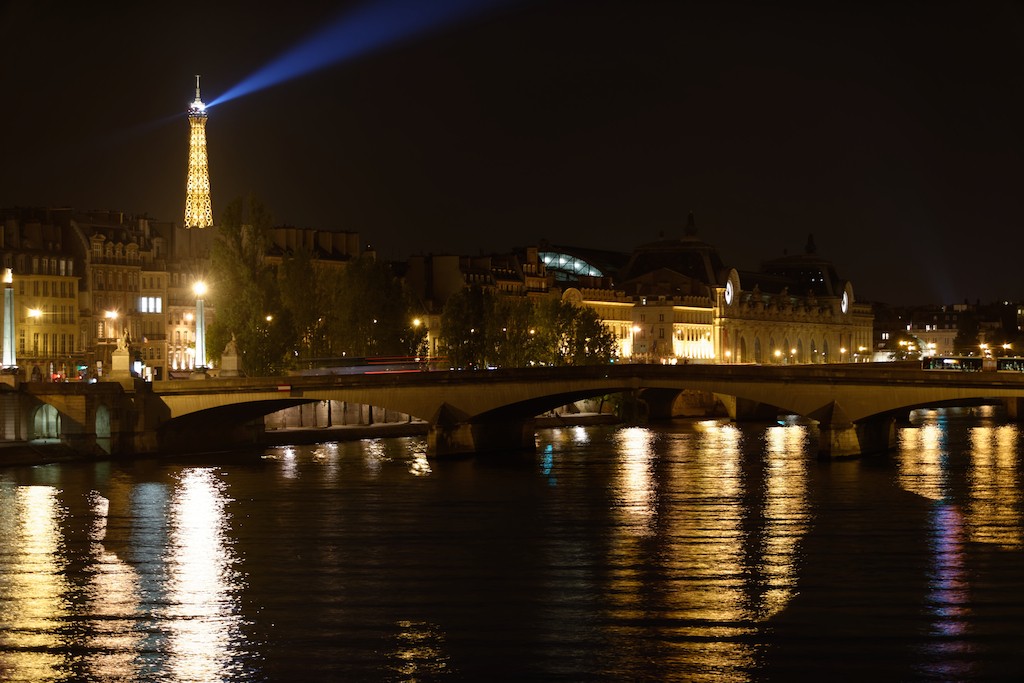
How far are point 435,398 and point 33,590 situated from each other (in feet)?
130

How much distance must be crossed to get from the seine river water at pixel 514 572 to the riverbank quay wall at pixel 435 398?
4851 millimetres

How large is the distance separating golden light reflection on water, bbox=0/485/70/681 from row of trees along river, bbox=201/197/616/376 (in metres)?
32.5

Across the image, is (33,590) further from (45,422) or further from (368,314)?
(368,314)

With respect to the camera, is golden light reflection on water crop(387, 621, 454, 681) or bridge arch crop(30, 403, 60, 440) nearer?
golden light reflection on water crop(387, 621, 454, 681)

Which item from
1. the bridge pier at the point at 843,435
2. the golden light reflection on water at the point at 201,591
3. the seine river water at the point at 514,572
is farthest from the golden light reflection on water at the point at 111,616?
the bridge pier at the point at 843,435

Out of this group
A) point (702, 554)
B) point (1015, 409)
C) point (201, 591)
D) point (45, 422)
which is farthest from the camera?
point (1015, 409)

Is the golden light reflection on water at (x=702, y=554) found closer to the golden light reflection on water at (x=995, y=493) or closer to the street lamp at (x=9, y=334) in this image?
the golden light reflection on water at (x=995, y=493)

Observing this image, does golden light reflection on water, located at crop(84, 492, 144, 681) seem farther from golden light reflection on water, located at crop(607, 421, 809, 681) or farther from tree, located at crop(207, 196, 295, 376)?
tree, located at crop(207, 196, 295, 376)

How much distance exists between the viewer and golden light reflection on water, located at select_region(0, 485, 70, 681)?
129ft

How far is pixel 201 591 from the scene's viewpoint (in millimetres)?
46656

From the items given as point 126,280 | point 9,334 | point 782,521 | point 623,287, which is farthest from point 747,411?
point 782,521

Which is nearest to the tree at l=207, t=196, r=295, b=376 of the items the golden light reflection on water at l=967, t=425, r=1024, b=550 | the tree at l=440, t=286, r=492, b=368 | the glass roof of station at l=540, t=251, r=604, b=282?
the tree at l=440, t=286, r=492, b=368

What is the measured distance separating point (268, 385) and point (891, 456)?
84.8 feet

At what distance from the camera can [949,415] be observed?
427 ft
